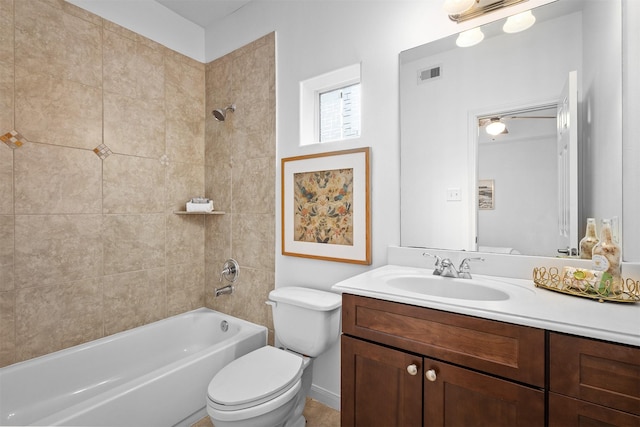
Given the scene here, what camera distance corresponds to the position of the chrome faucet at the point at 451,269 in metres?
1.34

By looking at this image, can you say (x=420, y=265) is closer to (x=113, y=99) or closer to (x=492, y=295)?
(x=492, y=295)

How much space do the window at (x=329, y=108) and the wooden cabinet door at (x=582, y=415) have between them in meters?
1.59

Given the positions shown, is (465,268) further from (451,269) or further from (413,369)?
(413,369)

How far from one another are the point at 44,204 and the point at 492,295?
2.36 m

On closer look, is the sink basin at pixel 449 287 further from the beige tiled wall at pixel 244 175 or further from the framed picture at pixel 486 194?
the beige tiled wall at pixel 244 175

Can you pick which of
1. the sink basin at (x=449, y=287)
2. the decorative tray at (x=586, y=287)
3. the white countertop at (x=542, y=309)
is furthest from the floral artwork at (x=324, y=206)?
the decorative tray at (x=586, y=287)

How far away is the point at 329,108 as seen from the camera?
2123 millimetres

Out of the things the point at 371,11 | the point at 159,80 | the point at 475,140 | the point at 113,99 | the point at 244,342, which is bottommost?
the point at 244,342

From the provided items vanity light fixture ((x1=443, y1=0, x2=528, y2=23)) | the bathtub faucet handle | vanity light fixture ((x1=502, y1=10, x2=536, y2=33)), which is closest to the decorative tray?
vanity light fixture ((x1=502, y1=10, x2=536, y2=33))

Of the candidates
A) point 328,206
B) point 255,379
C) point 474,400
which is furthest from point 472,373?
point 328,206

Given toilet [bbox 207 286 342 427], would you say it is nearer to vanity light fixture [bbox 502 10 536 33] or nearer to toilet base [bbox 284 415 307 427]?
toilet base [bbox 284 415 307 427]

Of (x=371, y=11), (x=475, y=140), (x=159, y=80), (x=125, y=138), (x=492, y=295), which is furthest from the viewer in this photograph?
(x=159, y=80)

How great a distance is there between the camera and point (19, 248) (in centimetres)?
165

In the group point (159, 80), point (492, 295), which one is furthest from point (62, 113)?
point (492, 295)
